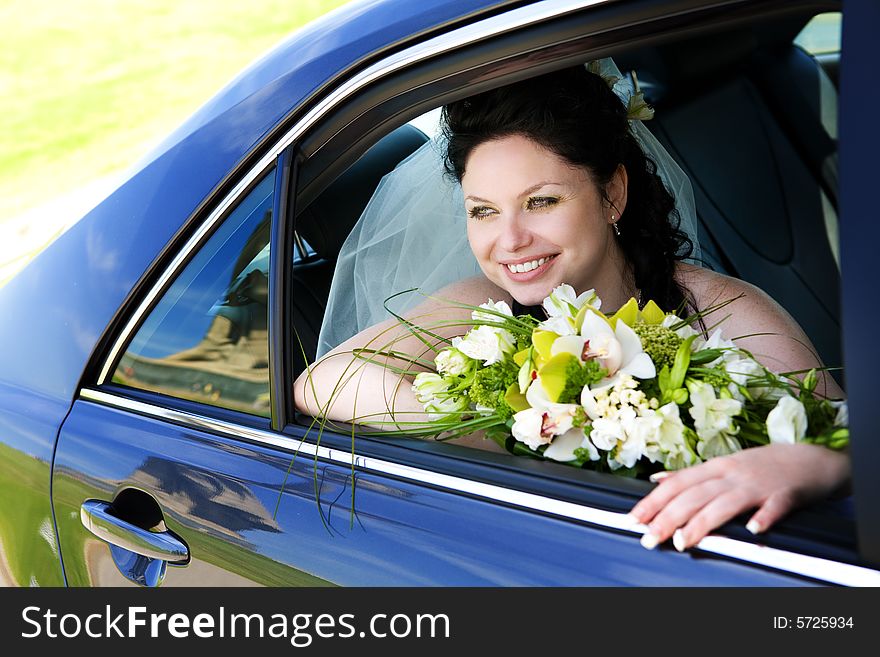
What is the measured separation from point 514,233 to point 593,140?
31 centimetres

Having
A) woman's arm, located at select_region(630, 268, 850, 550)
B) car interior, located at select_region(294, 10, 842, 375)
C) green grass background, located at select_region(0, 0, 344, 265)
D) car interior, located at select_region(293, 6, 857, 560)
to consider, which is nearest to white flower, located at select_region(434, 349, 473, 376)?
woman's arm, located at select_region(630, 268, 850, 550)

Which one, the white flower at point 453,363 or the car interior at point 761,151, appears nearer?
the white flower at point 453,363

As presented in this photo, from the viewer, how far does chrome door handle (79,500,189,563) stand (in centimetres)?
168

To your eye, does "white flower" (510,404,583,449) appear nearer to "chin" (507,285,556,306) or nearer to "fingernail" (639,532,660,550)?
"fingernail" (639,532,660,550)

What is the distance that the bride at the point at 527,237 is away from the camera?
1.90m

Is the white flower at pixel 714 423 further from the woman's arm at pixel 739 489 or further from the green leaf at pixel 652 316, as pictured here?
the green leaf at pixel 652 316

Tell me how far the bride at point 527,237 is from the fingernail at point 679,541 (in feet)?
1.49

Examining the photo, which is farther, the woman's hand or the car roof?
the car roof

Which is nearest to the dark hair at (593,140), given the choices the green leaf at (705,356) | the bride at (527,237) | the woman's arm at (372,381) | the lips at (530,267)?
the bride at (527,237)

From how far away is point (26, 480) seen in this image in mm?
1948

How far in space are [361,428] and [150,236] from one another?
56 centimetres

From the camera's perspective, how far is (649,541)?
48.0 inches
